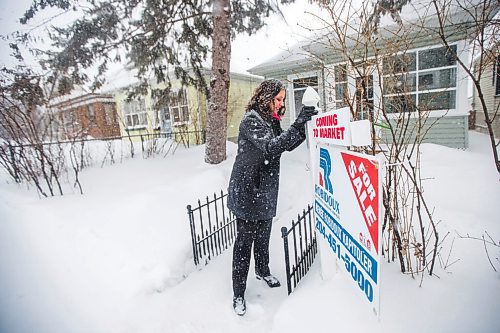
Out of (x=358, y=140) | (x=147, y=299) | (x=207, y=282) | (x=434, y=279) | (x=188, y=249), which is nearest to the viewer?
(x=358, y=140)

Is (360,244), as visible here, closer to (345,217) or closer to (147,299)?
(345,217)

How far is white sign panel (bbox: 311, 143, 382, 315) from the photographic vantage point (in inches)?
53.0

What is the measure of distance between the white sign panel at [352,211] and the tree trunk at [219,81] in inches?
159

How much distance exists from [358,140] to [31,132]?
5.38m

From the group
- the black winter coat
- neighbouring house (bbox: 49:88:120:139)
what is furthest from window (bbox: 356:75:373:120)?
neighbouring house (bbox: 49:88:120:139)

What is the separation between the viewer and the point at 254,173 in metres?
2.19

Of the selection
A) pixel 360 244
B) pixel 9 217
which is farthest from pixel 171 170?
pixel 360 244

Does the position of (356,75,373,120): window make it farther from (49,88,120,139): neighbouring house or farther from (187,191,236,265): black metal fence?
(49,88,120,139): neighbouring house

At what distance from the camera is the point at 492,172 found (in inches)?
182

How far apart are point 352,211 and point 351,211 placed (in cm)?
1

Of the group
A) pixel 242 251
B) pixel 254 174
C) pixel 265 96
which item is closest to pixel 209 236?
pixel 242 251

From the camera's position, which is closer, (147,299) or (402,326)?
(402,326)

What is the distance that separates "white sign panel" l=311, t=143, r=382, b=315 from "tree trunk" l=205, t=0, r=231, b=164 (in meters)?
4.04

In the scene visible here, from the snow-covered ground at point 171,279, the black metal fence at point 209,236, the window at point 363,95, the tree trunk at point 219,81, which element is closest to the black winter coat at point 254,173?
the window at point 363,95
